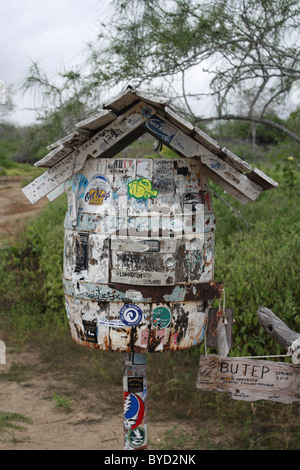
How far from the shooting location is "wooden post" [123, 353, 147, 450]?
257cm

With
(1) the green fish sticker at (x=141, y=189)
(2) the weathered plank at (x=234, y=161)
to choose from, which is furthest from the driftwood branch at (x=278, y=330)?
(1) the green fish sticker at (x=141, y=189)

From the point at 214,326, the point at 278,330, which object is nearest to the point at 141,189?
the point at 214,326

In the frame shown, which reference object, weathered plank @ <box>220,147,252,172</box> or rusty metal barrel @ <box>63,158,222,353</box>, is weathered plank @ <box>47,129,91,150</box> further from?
weathered plank @ <box>220,147,252,172</box>

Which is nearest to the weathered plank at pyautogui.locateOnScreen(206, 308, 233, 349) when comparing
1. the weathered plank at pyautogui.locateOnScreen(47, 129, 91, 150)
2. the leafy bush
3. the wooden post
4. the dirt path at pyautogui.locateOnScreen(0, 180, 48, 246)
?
the wooden post

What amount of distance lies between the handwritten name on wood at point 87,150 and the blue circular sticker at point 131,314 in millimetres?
639

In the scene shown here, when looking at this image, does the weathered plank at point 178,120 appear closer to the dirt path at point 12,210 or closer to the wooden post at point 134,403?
the wooden post at point 134,403

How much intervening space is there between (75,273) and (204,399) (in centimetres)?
211

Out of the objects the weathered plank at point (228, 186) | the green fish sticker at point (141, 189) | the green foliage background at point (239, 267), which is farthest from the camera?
the green foliage background at point (239, 267)

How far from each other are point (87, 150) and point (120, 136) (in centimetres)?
17

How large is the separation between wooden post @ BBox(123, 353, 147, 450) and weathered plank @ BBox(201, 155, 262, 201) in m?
0.97

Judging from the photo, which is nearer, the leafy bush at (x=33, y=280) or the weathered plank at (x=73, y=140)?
the weathered plank at (x=73, y=140)

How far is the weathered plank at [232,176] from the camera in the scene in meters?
2.32

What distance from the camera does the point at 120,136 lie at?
2346 millimetres

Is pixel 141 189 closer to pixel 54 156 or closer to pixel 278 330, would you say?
pixel 54 156
